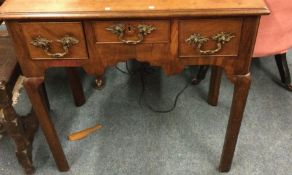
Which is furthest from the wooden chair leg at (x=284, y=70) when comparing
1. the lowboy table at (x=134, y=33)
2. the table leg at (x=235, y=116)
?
the lowboy table at (x=134, y=33)

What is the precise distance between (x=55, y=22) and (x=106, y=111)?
75 cm

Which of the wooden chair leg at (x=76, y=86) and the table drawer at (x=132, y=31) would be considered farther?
the wooden chair leg at (x=76, y=86)

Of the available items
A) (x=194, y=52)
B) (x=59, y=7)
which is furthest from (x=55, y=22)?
(x=194, y=52)

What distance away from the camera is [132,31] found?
0.91 m

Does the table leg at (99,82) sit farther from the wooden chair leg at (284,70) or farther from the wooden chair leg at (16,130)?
the wooden chair leg at (284,70)

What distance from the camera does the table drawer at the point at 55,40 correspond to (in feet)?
2.96

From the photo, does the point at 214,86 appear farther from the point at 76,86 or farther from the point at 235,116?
the point at 76,86

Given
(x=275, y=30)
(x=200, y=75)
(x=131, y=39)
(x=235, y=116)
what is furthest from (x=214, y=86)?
(x=131, y=39)

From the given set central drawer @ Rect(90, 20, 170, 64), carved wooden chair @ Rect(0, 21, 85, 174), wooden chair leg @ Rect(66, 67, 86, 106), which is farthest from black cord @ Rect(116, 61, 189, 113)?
central drawer @ Rect(90, 20, 170, 64)

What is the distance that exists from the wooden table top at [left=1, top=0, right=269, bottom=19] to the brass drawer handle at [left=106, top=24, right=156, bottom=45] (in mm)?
38

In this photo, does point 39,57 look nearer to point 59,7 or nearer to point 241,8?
point 59,7

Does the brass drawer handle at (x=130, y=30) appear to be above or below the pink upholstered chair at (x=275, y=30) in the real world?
above

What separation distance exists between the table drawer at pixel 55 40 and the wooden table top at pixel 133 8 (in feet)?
0.11

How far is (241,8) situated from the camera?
855 millimetres
